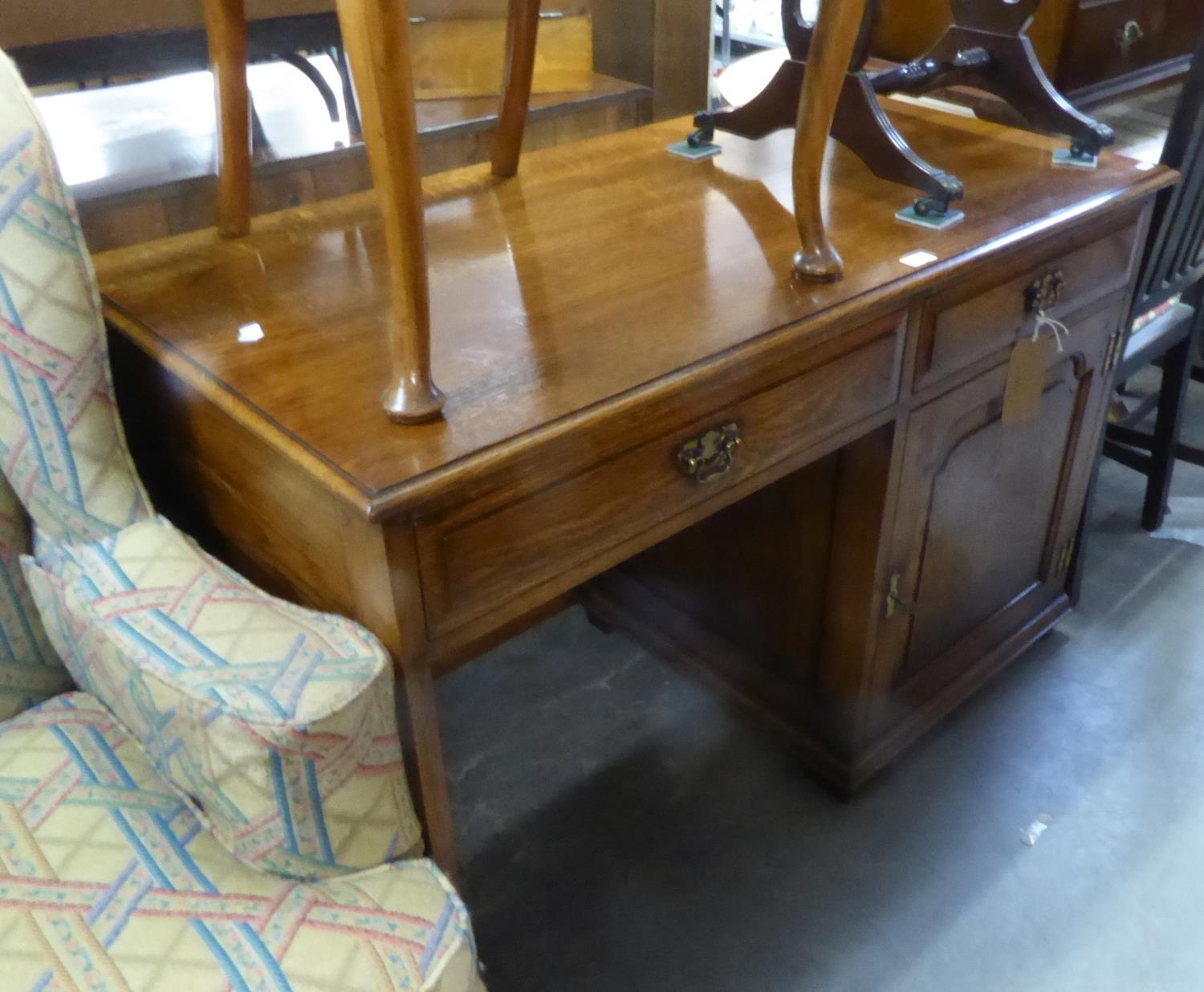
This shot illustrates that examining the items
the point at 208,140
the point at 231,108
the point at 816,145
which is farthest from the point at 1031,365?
the point at 208,140

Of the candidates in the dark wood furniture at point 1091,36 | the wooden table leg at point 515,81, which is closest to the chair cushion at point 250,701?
the wooden table leg at point 515,81

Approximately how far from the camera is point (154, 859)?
794 millimetres

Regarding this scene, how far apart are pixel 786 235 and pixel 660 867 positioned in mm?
802

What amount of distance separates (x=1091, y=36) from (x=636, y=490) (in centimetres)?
131

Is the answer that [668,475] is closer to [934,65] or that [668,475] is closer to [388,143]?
[388,143]

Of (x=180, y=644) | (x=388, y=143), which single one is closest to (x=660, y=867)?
(x=180, y=644)

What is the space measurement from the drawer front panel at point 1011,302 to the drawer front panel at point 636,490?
6 cm

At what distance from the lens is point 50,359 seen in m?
0.82

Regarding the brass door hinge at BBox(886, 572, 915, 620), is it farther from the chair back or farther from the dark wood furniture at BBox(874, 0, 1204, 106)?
the dark wood furniture at BBox(874, 0, 1204, 106)

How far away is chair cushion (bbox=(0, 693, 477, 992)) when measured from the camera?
71cm

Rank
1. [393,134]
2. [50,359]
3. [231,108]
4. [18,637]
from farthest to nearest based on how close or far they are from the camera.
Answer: [231,108], [18,637], [50,359], [393,134]

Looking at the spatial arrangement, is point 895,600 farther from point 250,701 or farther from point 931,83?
point 250,701

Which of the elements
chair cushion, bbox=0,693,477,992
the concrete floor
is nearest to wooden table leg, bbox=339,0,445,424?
chair cushion, bbox=0,693,477,992

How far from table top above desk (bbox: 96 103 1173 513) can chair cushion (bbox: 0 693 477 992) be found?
312mm
